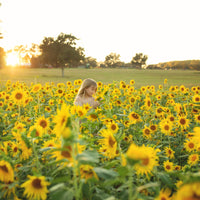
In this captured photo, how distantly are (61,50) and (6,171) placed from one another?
34.0 meters

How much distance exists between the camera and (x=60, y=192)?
3.47 feet

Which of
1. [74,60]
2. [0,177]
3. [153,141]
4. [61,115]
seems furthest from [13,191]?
[74,60]

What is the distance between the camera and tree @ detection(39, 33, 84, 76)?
1325 inches

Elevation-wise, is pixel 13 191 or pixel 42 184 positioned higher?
pixel 42 184

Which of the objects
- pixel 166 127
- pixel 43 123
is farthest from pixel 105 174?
pixel 166 127

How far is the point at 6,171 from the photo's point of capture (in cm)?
130

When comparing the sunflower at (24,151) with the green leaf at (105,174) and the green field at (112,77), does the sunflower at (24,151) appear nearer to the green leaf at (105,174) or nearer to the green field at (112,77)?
the green leaf at (105,174)

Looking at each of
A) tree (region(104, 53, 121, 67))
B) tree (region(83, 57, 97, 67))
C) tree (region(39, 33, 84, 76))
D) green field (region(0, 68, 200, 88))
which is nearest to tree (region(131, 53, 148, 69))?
tree (region(104, 53, 121, 67))

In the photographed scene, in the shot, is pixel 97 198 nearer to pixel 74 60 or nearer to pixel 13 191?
pixel 13 191

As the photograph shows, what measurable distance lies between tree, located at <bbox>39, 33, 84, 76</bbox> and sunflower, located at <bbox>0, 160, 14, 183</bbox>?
33.1m

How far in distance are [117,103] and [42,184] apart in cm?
329

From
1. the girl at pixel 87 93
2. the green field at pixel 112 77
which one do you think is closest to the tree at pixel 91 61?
the green field at pixel 112 77

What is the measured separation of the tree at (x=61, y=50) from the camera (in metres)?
33.7

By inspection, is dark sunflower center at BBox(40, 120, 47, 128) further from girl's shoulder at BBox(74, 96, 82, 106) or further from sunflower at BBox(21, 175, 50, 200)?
girl's shoulder at BBox(74, 96, 82, 106)
